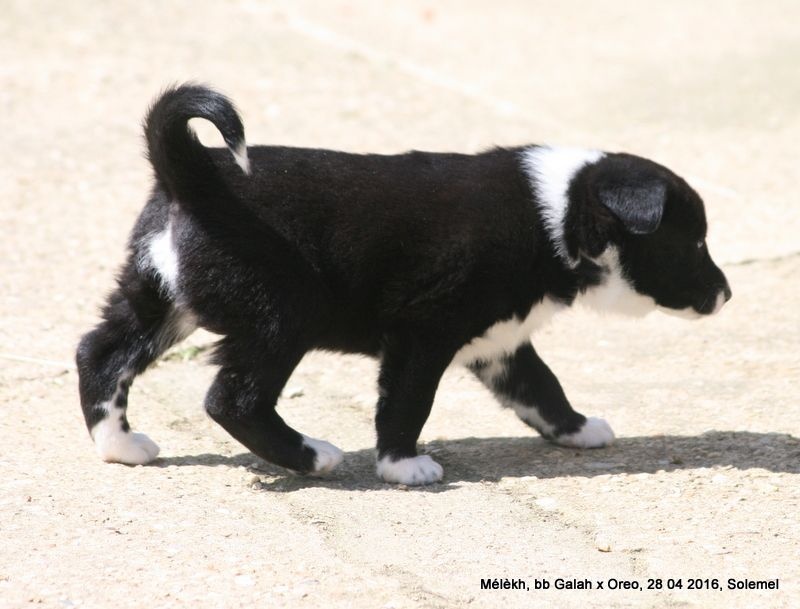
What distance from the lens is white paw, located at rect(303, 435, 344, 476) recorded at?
204 inches

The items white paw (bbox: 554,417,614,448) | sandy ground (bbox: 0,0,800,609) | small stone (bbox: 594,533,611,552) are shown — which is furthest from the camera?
white paw (bbox: 554,417,614,448)

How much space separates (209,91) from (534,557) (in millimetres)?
2160

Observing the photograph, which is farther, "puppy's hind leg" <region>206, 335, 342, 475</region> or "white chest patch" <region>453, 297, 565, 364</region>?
"white chest patch" <region>453, 297, 565, 364</region>

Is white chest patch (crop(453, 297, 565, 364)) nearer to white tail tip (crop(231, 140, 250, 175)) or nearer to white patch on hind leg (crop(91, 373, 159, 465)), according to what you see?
white tail tip (crop(231, 140, 250, 175))

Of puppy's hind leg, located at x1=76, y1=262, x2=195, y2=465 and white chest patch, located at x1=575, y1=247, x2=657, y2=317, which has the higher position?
white chest patch, located at x1=575, y1=247, x2=657, y2=317

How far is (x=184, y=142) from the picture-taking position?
16.4 feet

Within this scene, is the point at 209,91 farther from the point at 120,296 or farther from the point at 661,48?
the point at 661,48

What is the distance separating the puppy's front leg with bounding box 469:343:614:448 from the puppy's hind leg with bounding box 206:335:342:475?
3.34ft

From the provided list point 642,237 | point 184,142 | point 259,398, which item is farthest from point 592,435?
point 184,142

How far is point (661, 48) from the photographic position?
12.6 meters

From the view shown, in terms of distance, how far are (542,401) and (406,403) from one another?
0.81 metres

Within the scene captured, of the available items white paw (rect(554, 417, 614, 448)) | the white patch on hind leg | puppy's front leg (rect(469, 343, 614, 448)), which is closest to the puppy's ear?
puppy's front leg (rect(469, 343, 614, 448))

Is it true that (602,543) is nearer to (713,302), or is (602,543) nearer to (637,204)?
(637,204)

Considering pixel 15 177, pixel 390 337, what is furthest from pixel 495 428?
pixel 15 177
